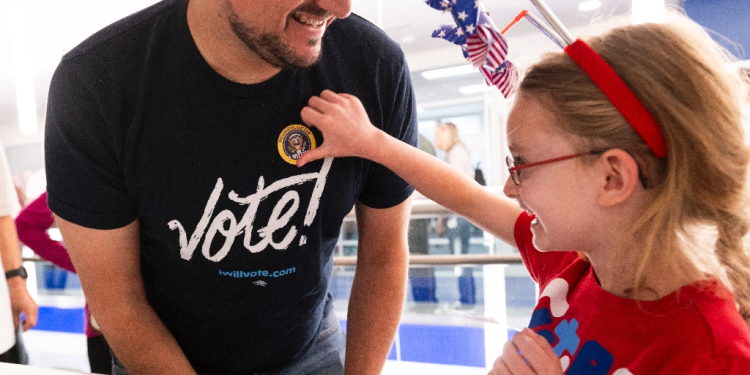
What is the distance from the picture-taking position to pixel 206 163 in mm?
1096

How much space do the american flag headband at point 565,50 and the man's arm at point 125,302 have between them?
0.77 metres

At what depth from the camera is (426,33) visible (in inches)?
301

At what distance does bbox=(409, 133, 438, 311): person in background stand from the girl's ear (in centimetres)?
279

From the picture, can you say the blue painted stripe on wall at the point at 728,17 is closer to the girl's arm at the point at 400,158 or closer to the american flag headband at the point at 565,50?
the girl's arm at the point at 400,158

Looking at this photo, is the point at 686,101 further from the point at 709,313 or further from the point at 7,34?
the point at 7,34

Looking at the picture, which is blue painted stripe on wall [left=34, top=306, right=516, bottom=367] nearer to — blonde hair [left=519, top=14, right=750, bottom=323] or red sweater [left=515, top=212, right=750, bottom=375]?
red sweater [left=515, top=212, right=750, bottom=375]

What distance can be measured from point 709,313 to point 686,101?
1.08 feet

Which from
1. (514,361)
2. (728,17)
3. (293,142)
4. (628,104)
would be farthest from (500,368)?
(728,17)

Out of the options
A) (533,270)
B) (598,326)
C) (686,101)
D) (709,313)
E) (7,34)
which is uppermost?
(686,101)

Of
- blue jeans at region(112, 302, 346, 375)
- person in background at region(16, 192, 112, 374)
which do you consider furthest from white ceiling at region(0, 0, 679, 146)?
blue jeans at region(112, 302, 346, 375)

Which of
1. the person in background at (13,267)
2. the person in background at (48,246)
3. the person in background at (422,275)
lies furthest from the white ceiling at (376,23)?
the person in background at (13,267)

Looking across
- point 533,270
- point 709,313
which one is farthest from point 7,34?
point 709,313

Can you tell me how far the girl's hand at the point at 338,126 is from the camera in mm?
1104

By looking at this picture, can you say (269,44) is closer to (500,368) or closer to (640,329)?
(500,368)
